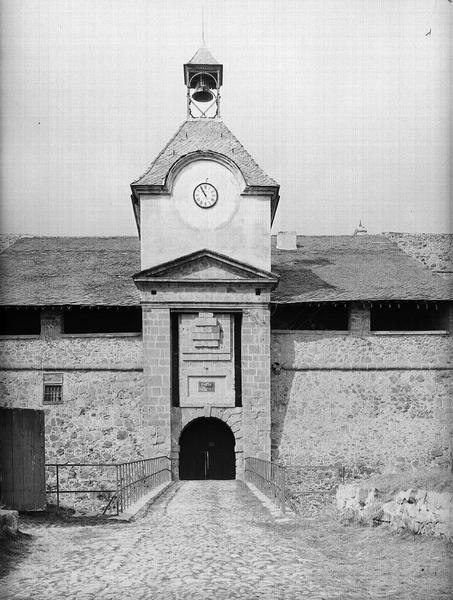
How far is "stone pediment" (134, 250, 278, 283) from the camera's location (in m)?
23.2

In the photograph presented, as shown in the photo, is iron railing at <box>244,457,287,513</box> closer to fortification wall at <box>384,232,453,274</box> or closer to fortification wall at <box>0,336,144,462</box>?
fortification wall at <box>0,336,144,462</box>

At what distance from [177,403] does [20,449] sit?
1095cm

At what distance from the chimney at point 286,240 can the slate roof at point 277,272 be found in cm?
34

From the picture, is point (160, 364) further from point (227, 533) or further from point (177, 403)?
point (227, 533)

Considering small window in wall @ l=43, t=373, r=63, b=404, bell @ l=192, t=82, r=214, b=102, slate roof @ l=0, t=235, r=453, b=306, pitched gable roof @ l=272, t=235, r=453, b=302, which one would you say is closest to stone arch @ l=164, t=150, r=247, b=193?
bell @ l=192, t=82, r=214, b=102

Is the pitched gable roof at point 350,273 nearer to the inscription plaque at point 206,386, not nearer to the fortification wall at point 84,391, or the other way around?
the inscription plaque at point 206,386

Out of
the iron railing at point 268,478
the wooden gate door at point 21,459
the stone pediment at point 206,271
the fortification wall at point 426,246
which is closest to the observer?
the wooden gate door at point 21,459

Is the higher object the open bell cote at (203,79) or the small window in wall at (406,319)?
the open bell cote at (203,79)

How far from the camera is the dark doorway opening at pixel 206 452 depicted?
24.2 meters

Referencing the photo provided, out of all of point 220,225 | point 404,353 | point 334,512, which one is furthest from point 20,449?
point 404,353

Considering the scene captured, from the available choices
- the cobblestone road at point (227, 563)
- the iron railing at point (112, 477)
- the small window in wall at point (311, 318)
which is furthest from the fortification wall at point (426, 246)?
the cobblestone road at point (227, 563)

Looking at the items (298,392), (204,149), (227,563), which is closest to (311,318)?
(298,392)

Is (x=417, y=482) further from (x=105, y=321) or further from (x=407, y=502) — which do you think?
(x=105, y=321)

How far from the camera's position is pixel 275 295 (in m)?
24.9
